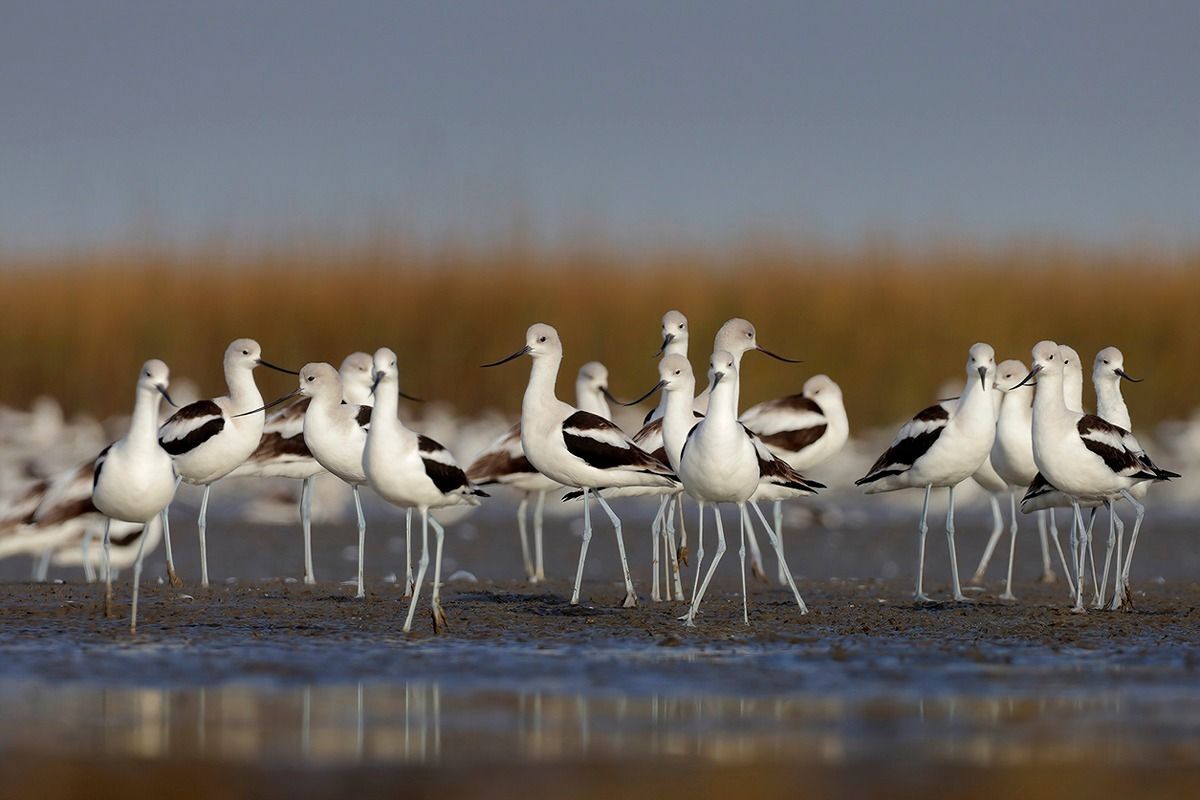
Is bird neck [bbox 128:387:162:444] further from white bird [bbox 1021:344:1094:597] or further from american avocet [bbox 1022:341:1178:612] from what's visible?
white bird [bbox 1021:344:1094:597]

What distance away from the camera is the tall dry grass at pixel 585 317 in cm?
2022

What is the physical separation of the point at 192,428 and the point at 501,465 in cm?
190

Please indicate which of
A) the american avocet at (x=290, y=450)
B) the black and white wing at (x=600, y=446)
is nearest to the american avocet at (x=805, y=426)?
the black and white wing at (x=600, y=446)

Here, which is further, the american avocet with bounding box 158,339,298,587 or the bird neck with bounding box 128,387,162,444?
the american avocet with bounding box 158,339,298,587

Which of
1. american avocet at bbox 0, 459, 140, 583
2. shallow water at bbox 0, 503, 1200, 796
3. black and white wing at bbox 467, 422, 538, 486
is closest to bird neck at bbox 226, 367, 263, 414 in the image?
american avocet at bbox 0, 459, 140, 583

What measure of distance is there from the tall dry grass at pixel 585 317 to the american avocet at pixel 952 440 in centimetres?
860

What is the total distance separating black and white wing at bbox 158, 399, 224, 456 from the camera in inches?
436

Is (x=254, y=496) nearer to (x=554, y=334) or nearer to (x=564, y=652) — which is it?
(x=554, y=334)

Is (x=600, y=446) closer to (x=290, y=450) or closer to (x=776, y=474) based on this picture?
(x=776, y=474)

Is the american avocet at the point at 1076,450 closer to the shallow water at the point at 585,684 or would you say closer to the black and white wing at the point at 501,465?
the shallow water at the point at 585,684

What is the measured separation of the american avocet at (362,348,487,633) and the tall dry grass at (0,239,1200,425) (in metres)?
10.6

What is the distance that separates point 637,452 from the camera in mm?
9922

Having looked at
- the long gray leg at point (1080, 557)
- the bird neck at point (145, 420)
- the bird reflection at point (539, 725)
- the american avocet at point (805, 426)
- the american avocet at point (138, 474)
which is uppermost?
the american avocet at point (805, 426)

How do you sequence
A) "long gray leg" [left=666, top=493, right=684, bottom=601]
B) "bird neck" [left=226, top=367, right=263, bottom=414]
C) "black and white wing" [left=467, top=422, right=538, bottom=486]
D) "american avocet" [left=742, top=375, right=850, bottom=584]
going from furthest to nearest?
"american avocet" [left=742, top=375, right=850, bottom=584], "black and white wing" [left=467, top=422, right=538, bottom=486], "bird neck" [left=226, top=367, right=263, bottom=414], "long gray leg" [left=666, top=493, right=684, bottom=601]
